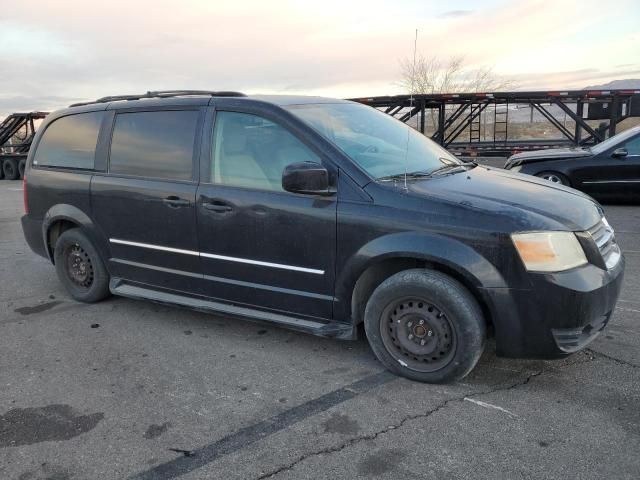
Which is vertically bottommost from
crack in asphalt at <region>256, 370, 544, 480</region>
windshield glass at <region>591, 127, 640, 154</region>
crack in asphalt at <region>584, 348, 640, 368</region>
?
crack in asphalt at <region>256, 370, 544, 480</region>

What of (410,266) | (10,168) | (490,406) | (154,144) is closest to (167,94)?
(154,144)

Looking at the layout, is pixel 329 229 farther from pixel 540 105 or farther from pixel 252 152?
pixel 540 105

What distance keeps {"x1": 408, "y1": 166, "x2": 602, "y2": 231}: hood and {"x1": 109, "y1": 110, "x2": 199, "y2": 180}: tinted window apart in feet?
5.75

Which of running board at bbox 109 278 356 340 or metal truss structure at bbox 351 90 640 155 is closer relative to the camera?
running board at bbox 109 278 356 340

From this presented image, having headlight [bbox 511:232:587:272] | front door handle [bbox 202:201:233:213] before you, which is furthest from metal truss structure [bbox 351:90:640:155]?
headlight [bbox 511:232:587:272]

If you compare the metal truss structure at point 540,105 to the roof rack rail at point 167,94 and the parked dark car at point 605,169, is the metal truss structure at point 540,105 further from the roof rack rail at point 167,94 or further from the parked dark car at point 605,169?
the roof rack rail at point 167,94

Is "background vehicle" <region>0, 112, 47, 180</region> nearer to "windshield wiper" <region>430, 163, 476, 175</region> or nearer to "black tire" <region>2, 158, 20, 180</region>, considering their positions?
"black tire" <region>2, 158, 20, 180</region>

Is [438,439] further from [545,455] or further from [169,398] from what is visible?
[169,398]

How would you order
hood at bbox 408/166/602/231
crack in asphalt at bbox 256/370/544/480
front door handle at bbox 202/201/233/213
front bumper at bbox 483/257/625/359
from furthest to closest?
front door handle at bbox 202/201/233/213, hood at bbox 408/166/602/231, front bumper at bbox 483/257/625/359, crack in asphalt at bbox 256/370/544/480

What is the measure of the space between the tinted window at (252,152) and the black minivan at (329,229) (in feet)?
0.03

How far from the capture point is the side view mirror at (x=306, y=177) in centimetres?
338


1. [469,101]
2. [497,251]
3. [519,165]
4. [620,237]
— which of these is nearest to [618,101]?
[469,101]

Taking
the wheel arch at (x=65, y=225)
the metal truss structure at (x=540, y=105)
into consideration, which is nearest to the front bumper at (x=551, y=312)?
the wheel arch at (x=65, y=225)

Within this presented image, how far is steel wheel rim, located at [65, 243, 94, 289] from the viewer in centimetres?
493
